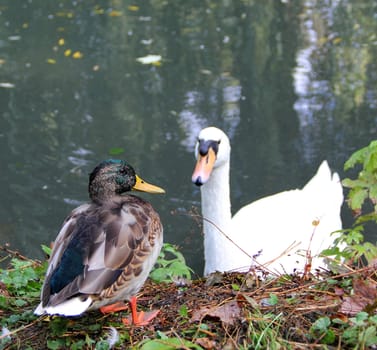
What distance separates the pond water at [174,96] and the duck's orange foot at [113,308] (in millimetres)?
2224

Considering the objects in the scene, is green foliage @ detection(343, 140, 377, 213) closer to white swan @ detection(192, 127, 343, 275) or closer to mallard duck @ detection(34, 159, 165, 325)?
white swan @ detection(192, 127, 343, 275)

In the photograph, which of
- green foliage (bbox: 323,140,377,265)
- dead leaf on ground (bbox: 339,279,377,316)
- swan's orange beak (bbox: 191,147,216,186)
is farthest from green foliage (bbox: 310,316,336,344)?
swan's orange beak (bbox: 191,147,216,186)

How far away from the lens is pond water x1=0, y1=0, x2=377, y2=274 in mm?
7336

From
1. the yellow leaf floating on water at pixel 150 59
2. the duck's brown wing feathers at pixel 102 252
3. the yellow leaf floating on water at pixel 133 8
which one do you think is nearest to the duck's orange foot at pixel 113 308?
the duck's brown wing feathers at pixel 102 252

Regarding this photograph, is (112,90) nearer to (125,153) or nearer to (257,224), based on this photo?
(125,153)

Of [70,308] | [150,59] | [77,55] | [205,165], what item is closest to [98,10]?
[77,55]

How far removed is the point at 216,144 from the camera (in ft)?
16.8

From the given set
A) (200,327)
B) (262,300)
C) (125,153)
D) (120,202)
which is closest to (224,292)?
(262,300)

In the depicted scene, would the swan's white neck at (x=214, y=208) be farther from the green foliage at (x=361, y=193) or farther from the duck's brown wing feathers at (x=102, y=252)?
the duck's brown wing feathers at (x=102, y=252)

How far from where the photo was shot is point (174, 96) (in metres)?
9.01

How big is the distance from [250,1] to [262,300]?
9.38 m

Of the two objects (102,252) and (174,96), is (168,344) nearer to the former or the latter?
(102,252)

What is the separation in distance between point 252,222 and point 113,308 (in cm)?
240

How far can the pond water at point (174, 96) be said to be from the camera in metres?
7.34
